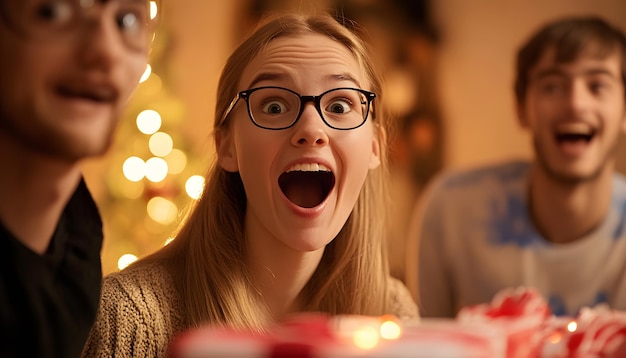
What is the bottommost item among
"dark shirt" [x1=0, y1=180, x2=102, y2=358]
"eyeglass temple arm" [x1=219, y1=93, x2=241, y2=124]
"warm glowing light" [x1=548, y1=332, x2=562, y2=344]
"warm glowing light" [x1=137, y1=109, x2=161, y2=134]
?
"dark shirt" [x1=0, y1=180, x2=102, y2=358]

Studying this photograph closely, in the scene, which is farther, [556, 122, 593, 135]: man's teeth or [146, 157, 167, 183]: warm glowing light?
[146, 157, 167, 183]: warm glowing light

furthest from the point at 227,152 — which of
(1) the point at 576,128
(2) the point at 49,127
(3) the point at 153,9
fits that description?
(1) the point at 576,128

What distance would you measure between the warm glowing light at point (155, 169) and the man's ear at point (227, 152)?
176 centimetres

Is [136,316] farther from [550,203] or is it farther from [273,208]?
[550,203]

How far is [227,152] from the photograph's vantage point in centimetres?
106

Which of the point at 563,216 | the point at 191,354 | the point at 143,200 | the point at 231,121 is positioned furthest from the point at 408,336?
the point at 143,200

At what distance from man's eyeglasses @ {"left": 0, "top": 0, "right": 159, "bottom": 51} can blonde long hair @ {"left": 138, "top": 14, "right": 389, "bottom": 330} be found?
1.50 ft

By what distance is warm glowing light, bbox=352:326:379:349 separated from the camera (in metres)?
0.49

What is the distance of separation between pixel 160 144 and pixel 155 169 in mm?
97

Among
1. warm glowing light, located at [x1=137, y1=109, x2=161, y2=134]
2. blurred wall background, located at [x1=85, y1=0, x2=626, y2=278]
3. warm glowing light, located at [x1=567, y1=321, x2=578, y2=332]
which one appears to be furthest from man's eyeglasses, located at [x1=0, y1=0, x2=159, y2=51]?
blurred wall background, located at [x1=85, y1=0, x2=626, y2=278]

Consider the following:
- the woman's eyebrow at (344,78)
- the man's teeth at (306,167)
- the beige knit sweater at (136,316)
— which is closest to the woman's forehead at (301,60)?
the woman's eyebrow at (344,78)

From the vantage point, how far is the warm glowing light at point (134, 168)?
2.76 m

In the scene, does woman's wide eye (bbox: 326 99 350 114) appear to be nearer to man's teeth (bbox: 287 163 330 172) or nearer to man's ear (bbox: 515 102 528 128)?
man's teeth (bbox: 287 163 330 172)

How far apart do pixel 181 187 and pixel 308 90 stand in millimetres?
2005
